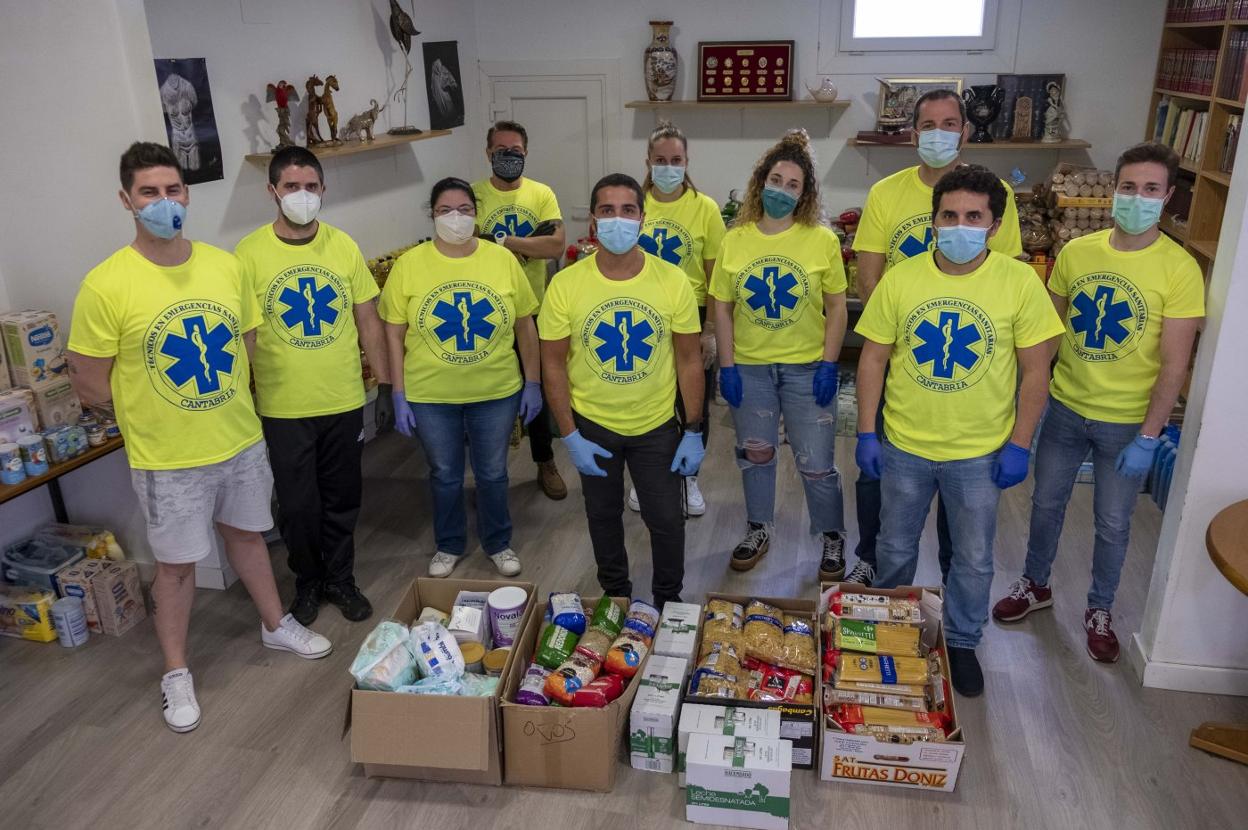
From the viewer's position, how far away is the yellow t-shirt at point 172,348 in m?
2.36

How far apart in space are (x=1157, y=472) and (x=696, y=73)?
11.5ft

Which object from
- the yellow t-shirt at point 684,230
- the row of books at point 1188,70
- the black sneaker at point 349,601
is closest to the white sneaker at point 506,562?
the black sneaker at point 349,601

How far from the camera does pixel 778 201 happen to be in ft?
9.47

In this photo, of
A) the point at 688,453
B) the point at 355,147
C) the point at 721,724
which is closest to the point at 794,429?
the point at 688,453

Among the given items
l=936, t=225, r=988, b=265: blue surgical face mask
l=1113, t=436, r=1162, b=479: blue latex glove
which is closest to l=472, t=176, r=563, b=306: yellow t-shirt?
l=936, t=225, r=988, b=265: blue surgical face mask

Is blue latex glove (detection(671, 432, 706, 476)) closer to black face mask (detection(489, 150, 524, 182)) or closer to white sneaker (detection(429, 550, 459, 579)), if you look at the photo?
white sneaker (detection(429, 550, 459, 579))

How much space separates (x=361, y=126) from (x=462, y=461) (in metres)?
1.78

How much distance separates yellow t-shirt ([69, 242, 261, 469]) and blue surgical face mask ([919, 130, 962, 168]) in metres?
2.03

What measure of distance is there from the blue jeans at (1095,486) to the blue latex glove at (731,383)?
920 millimetres

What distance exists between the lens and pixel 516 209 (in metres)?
3.76

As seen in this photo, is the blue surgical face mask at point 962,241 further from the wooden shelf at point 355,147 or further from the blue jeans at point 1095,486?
the wooden shelf at point 355,147

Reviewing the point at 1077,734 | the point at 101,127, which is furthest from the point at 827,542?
the point at 101,127

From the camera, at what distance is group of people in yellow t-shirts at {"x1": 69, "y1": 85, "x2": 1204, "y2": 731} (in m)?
2.45

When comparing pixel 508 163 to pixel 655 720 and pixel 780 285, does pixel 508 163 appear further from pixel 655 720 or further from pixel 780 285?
pixel 655 720
